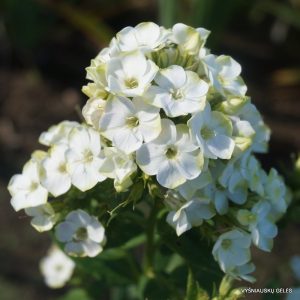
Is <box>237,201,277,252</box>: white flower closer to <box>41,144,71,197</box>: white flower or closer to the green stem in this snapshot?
the green stem

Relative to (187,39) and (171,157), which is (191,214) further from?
(187,39)

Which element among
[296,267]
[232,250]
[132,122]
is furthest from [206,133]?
[296,267]

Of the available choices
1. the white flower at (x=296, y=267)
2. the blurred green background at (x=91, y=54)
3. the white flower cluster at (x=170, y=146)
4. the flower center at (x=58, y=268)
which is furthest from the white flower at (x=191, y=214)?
the blurred green background at (x=91, y=54)

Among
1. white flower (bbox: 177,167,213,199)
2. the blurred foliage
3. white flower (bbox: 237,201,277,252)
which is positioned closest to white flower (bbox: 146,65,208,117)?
white flower (bbox: 177,167,213,199)

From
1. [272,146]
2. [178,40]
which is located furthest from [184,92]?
[272,146]

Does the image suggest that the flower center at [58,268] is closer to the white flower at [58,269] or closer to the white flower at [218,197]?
the white flower at [58,269]

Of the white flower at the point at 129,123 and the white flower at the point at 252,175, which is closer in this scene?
the white flower at the point at 129,123
